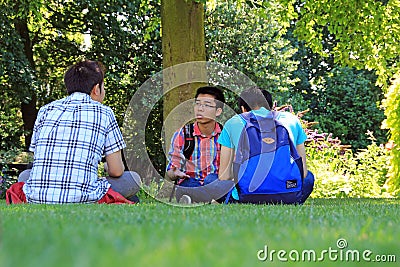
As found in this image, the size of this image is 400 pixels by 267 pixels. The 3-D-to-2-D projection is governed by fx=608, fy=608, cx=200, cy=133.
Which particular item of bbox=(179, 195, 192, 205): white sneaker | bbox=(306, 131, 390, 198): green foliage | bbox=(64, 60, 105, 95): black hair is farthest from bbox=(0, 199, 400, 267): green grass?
bbox=(306, 131, 390, 198): green foliage

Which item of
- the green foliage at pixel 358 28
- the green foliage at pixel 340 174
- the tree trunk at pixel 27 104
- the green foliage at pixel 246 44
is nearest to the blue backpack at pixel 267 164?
the green foliage at pixel 358 28

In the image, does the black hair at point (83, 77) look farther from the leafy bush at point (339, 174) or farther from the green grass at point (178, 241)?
the leafy bush at point (339, 174)

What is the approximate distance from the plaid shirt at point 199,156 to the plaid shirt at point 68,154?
155 centimetres

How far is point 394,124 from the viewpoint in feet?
39.9

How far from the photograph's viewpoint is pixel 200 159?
6.86m

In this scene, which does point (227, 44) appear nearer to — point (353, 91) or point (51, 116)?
point (353, 91)

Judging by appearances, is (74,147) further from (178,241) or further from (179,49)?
(179,49)

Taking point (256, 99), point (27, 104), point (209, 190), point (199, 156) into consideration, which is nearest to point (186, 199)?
point (209, 190)

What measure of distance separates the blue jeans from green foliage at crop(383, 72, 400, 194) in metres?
6.74

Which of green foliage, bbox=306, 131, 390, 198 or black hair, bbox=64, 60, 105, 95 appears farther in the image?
green foliage, bbox=306, 131, 390, 198

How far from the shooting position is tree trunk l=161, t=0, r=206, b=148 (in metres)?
8.90

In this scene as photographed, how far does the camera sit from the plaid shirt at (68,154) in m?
5.27

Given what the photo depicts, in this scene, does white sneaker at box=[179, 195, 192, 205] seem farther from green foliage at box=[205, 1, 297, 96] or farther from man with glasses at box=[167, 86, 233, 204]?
green foliage at box=[205, 1, 297, 96]

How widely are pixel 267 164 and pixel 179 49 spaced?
3.75 m
